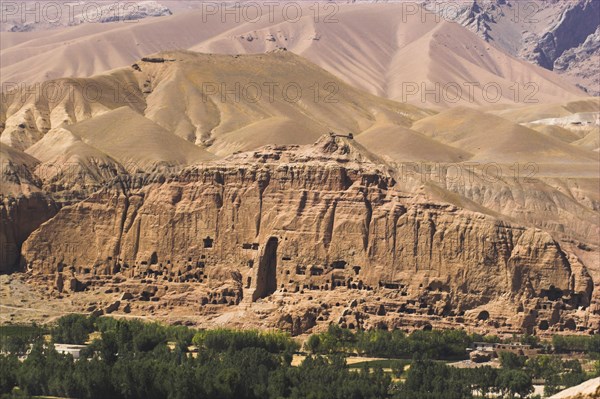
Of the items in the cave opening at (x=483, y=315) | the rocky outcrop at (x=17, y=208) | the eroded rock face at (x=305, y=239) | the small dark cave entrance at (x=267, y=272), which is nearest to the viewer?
the cave opening at (x=483, y=315)

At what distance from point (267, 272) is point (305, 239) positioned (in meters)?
3.87

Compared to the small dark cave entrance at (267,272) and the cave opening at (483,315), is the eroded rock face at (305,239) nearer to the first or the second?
the small dark cave entrance at (267,272)

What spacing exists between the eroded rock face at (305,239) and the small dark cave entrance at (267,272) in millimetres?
96

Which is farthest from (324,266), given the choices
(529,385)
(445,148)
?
(445,148)

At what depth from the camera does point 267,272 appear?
124438 millimetres

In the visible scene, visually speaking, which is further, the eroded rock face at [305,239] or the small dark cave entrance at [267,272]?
the small dark cave entrance at [267,272]

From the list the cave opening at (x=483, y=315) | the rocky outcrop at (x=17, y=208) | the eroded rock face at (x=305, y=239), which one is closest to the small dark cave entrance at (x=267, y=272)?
the eroded rock face at (x=305, y=239)

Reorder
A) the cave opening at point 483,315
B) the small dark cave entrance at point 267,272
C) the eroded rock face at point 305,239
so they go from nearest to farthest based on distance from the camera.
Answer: the cave opening at point 483,315 → the eroded rock face at point 305,239 → the small dark cave entrance at point 267,272

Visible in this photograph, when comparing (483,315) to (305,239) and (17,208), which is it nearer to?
(305,239)

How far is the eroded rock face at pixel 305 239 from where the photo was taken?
11956 centimetres

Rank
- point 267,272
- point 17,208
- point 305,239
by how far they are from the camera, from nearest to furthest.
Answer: point 267,272 < point 305,239 < point 17,208

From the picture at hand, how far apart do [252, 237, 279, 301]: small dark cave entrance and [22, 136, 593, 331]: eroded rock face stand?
10 centimetres

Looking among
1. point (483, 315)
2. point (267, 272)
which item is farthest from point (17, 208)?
point (483, 315)

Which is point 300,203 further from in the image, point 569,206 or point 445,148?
point 445,148
